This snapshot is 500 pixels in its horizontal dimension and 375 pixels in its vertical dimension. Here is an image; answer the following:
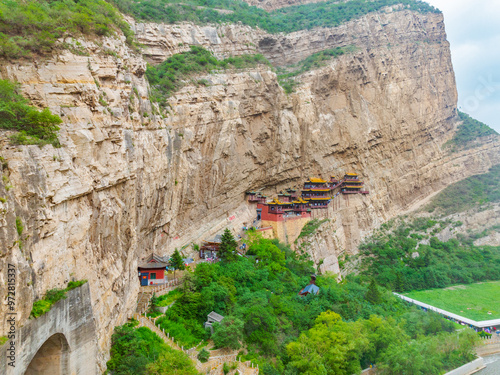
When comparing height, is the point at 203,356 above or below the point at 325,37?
below

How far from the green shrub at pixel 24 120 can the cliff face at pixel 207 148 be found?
1.28 feet

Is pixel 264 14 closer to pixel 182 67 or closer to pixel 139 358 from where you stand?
pixel 182 67

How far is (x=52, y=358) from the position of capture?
11.7 meters

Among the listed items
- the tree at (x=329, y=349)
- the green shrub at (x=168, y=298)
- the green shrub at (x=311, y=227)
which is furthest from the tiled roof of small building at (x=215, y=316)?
the green shrub at (x=311, y=227)

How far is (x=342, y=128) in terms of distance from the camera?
37312 mm

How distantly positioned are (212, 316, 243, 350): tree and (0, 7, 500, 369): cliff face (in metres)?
3.85

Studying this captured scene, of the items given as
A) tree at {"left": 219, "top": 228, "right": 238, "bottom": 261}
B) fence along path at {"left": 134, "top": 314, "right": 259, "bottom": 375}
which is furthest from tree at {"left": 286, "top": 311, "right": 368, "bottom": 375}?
tree at {"left": 219, "top": 228, "right": 238, "bottom": 261}

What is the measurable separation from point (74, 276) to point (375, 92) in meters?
34.9

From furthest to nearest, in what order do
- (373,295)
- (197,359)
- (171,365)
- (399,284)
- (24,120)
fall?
A: (399,284) < (373,295) < (197,359) < (171,365) < (24,120)

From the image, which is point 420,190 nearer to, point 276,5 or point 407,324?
point 407,324

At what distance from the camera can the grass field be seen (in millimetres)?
29019

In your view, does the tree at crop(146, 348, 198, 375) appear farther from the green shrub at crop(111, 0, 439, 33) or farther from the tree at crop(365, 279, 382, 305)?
the green shrub at crop(111, 0, 439, 33)

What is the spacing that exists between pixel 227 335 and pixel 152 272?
19.2 ft

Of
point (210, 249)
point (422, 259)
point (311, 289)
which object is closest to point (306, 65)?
point (422, 259)
